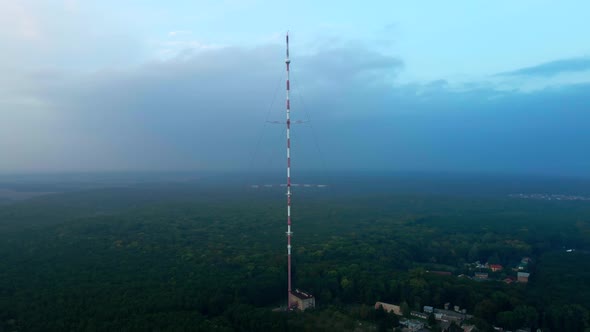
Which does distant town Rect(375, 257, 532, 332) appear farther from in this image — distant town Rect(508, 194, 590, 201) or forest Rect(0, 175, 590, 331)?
distant town Rect(508, 194, 590, 201)

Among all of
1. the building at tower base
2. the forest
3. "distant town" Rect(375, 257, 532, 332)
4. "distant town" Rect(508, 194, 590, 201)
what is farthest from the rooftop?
"distant town" Rect(508, 194, 590, 201)

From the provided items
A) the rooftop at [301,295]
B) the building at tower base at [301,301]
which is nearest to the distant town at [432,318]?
the building at tower base at [301,301]

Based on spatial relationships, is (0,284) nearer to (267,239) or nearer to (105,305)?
(105,305)

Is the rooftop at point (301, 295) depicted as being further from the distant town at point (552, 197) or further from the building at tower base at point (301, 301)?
the distant town at point (552, 197)

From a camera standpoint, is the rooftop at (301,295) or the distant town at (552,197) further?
the distant town at (552,197)

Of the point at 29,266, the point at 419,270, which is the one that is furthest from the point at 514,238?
the point at 29,266
